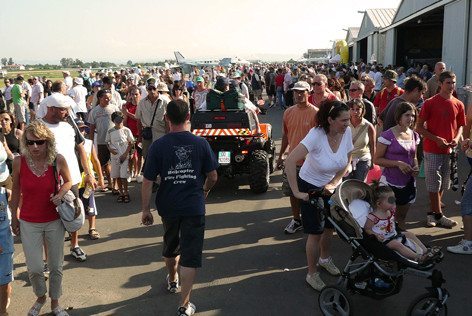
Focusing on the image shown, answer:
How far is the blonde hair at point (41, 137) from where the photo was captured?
3.59 metres

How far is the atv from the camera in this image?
7.37 metres

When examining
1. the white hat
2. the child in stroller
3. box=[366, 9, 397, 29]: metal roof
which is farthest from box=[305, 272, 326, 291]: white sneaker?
box=[366, 9, 397, 29]: metal roof

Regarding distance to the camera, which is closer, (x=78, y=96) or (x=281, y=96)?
(x=78, y=96)

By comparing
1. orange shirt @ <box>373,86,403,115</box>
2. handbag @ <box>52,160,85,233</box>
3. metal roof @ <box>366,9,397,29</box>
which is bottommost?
handbag @ <box>52,160,85,233</box>

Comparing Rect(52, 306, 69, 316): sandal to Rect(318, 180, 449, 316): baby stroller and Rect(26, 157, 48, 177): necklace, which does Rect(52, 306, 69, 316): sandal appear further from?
Rect(318, 180, 449, 316): baby stroller

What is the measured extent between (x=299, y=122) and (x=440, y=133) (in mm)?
1803

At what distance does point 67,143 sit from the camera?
4484 millimetres

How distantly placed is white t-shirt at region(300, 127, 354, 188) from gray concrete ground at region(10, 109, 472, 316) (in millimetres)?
1095

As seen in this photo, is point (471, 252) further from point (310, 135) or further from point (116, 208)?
point (116, 208)

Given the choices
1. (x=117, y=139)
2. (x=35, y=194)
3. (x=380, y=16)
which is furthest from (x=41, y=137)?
(x=380, y=16)

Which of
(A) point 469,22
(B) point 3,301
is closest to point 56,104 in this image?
(B) point 3,301

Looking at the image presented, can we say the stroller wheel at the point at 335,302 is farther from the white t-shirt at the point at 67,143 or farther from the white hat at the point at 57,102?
the white hat at the point at 57,102

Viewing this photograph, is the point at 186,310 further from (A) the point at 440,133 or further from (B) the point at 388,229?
(A) the point at 440,133

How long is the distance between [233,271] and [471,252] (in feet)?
8.72
